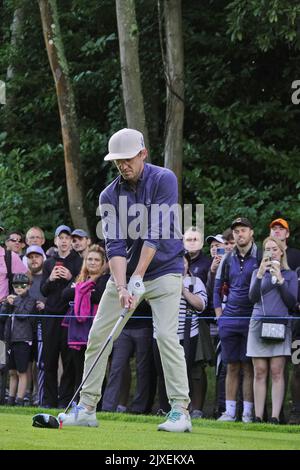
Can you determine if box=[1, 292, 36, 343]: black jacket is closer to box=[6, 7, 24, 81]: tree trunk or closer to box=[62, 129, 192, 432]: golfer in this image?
box=[62, 129, 192, 432]: golfer

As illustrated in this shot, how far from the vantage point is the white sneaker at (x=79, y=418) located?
34.6ft

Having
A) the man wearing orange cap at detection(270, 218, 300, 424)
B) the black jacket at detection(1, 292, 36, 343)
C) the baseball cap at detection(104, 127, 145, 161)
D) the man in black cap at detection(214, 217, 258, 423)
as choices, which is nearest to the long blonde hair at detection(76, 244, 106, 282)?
the black jacket at detection(1, 292, 36, 343)

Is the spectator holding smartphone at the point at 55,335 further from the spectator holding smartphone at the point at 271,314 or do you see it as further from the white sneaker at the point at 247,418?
the spectator holding smartphone at the point at 271,314

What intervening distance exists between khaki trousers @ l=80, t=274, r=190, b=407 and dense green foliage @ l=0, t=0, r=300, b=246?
29.8ft

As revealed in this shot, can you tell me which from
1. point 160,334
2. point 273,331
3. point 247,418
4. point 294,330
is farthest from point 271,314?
point 160,334

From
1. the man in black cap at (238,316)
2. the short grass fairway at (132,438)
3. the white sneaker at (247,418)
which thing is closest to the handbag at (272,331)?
the man in black cap at (238,316)

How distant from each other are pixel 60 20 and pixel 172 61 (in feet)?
15.7

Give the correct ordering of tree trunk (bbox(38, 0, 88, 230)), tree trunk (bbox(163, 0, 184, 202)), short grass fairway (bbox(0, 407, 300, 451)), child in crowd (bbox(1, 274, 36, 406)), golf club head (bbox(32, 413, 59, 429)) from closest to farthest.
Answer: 1. short grass fairway (bbox(0, 407, 300, 451))
2. golf club head (bbox(32, 413, 59, 429))
3. child in crowd (bbox(1, 274, 36, 406))
4. tree trunk (bbox(163, 0, 184, 202))
5. tree trunk (bbox(38, 0, 88, 230))

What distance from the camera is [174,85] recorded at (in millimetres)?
20359

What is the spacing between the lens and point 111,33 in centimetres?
2444

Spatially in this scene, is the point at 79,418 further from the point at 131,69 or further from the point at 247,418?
the point at 131,69

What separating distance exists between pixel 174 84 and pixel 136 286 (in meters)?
10.5

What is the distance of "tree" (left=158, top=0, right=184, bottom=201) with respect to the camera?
66.8ft
